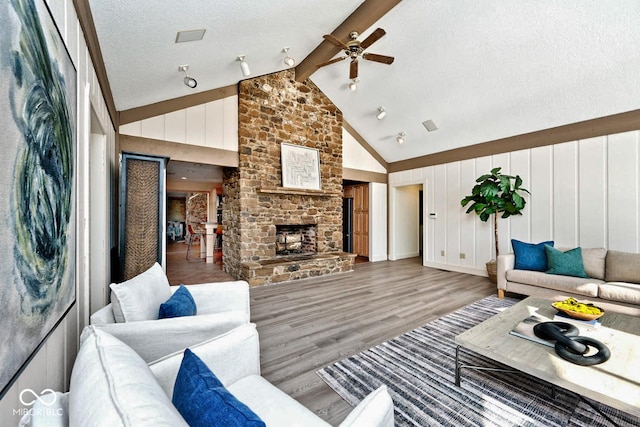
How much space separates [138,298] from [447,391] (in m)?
2.08

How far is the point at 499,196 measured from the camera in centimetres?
471

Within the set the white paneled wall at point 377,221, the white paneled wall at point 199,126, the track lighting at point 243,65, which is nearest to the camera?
the track lighting at point 243,65

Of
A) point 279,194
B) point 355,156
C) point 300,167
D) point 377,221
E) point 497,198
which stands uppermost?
point 355,156

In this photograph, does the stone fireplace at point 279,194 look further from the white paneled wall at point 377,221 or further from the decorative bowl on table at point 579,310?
the decorative bowl on table at point 579,310

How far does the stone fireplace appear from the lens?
184 inches

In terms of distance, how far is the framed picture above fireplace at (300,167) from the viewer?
5.07m

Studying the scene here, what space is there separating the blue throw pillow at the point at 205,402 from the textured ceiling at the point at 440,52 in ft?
8.12

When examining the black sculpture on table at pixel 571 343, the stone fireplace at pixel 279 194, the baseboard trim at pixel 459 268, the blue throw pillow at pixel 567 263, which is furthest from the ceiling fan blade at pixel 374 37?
the baseboard trim at pixel 459 268

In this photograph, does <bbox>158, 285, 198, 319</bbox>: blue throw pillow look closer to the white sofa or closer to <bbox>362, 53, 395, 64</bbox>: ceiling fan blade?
the white sofa

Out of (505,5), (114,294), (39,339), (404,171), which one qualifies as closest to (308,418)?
(39,339)

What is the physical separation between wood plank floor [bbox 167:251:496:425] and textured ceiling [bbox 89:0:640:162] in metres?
2.94

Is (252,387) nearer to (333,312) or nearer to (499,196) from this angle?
(333,312)

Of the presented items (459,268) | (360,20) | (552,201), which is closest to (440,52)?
(360,20)

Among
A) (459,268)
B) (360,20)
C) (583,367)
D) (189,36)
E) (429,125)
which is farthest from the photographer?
(459,268)
